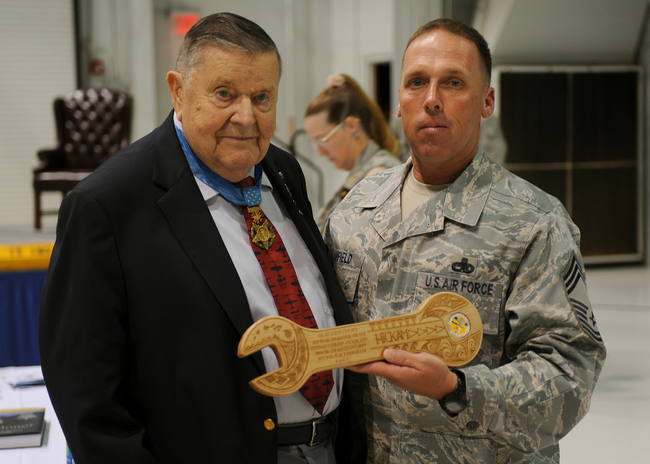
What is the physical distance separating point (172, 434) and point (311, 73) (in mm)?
7402

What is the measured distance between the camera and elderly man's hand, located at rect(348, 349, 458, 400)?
108 cm

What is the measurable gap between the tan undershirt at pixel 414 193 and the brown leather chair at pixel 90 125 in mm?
6065

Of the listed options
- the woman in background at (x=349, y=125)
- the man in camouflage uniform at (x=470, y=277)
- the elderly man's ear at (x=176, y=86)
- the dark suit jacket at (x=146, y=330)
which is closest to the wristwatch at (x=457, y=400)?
the man in camouflage uniform at (x=470, y=277)

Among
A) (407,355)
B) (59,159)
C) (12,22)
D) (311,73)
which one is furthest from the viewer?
(311,73)

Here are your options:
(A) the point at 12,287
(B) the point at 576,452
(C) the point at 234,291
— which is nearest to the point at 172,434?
(C) the point at 234,291

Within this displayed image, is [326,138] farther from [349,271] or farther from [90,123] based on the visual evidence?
[90,123]

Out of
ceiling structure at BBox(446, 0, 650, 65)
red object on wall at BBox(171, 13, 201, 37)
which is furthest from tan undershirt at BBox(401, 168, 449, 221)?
red object on wall at BBox(171, 13, 201, 37)

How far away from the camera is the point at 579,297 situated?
1.30 meters

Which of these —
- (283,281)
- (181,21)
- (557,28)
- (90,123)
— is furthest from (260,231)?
(181,21)

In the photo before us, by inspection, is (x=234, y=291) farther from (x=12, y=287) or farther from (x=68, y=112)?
(x=68, y=112)

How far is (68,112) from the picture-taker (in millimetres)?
7125

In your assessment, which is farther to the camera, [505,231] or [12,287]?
[12,287]

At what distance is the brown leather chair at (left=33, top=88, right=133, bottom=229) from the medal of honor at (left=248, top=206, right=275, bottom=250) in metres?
6.16

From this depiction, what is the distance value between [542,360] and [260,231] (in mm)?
626
